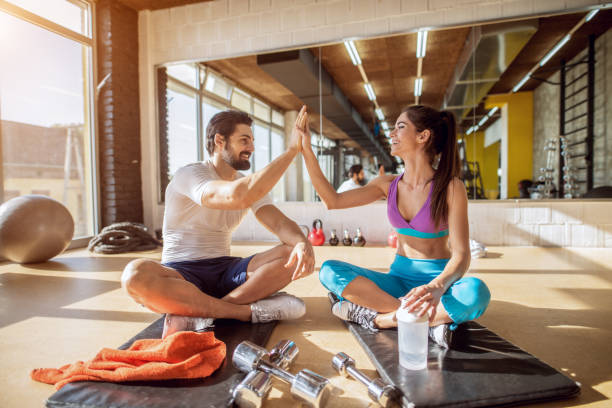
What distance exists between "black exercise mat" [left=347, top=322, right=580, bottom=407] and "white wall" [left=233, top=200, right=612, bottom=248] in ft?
10.9

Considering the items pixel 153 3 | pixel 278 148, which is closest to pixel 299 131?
pixel 278 148

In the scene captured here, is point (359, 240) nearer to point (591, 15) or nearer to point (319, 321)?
point (319, 321)

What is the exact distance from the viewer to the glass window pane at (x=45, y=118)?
4246 millimetres

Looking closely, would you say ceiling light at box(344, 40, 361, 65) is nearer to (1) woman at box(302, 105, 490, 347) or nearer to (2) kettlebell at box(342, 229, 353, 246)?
(2) kettlebell at box(342, 229, 353, 246)

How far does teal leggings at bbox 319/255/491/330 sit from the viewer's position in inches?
61.4

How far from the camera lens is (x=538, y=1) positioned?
422 centimetres

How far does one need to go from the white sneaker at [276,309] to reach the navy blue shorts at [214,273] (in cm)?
17

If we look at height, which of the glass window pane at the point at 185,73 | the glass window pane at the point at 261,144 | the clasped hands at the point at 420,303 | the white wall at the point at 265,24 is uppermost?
the white wall at the point at 265,24

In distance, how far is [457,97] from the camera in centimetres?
482

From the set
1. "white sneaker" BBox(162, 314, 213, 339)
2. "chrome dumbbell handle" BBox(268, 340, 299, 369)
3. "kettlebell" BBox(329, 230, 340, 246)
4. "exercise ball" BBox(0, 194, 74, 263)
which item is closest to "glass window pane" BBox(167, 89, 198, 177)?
"exercise ball" BBox(0, 194, 74, 263)

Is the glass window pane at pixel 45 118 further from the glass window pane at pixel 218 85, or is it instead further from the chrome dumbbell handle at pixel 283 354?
the chrome dumbbell handle at pixel 283 354

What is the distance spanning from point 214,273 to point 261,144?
367 centimetres

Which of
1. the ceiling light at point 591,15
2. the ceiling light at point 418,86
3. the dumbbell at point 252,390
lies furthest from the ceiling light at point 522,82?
the dumbbell at point 252,390

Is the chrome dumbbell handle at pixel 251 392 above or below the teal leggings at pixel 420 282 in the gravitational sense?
below
